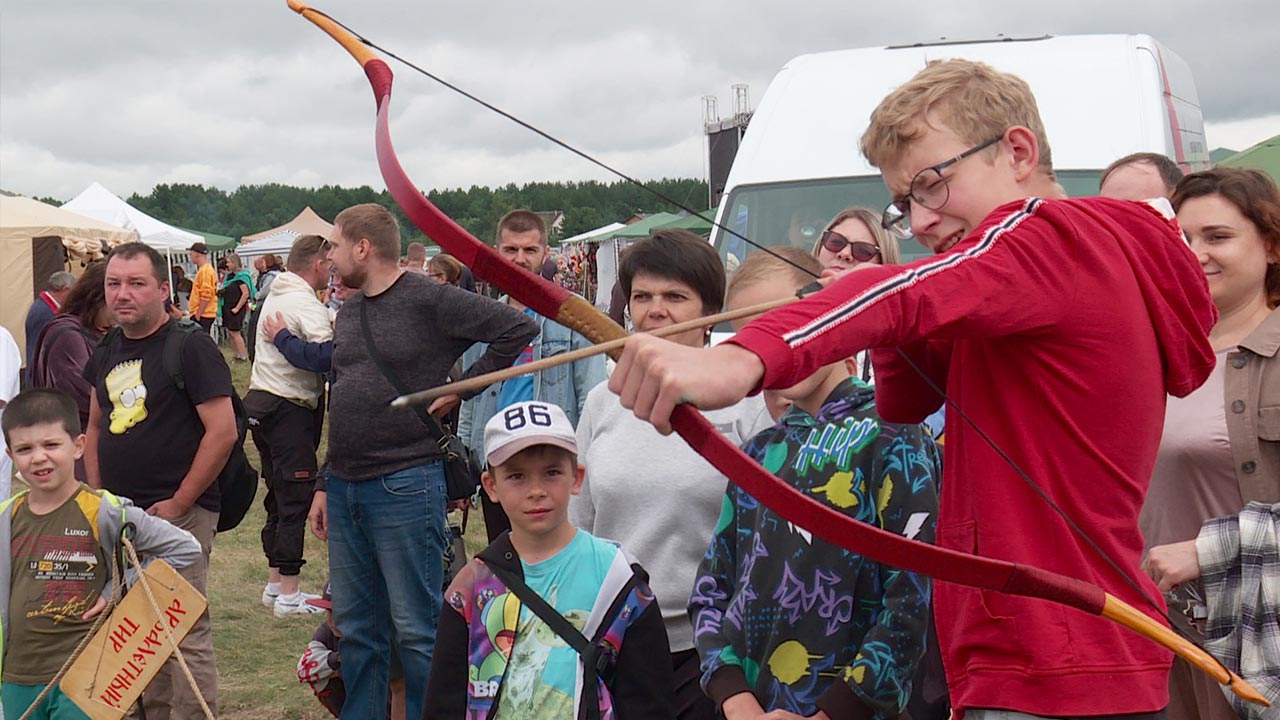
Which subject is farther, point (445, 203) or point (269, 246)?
point (269, 246)

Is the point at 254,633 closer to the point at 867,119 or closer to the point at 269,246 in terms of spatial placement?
the point at 867,119

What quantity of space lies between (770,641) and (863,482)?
0.39 m

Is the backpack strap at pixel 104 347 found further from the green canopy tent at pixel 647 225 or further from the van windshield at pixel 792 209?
the green canopy tent at pixel 647 225

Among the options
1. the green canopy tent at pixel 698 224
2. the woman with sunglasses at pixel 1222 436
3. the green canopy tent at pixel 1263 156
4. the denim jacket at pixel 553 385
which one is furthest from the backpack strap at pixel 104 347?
the green canopy tent at pixel 1263 156

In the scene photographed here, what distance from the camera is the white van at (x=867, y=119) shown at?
5.80 metres

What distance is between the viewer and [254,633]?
Result: 6.76 m

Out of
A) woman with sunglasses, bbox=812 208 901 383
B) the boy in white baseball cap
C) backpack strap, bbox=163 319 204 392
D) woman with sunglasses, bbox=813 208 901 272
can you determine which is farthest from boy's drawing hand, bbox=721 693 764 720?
backpack strap, bbox=163 319 204 392

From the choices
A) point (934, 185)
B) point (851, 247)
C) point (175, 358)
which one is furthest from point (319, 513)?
point (934, 185)

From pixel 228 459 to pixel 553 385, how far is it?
138 cm

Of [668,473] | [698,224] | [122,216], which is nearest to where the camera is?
[668,473]

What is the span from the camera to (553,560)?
306cm

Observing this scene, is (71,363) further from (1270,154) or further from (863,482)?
(1270,154)

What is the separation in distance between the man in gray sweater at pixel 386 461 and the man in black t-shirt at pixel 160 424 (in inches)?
19.4

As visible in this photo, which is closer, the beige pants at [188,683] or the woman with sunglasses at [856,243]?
the woman with sunglasses at [856,243]
